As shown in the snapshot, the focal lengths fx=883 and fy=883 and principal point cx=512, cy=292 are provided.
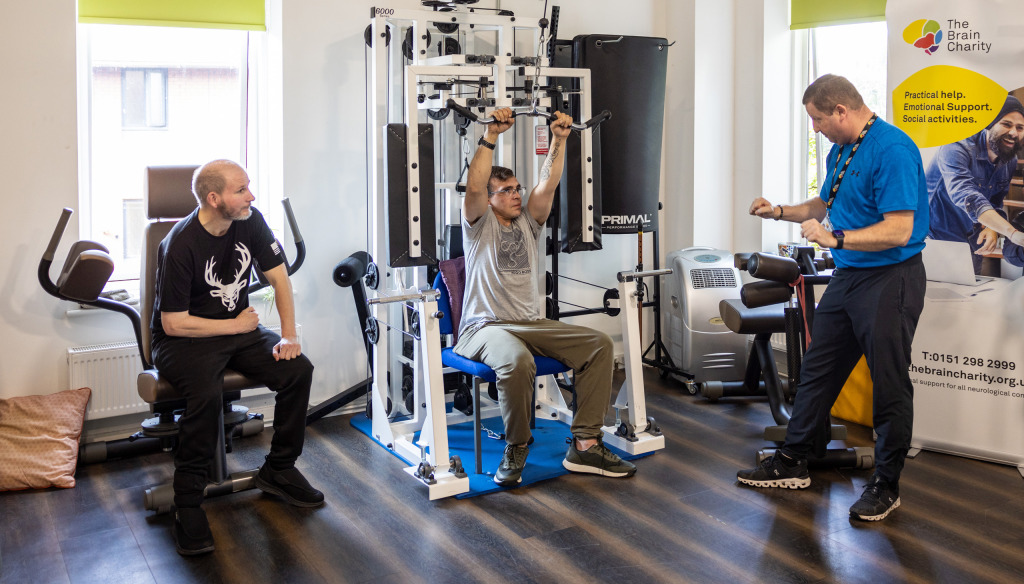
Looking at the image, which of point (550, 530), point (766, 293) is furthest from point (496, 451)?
point (766, 293)

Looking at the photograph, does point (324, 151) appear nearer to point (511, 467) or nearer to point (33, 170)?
point (33, 170)

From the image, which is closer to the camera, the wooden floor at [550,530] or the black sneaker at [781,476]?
the wooden floor at [550,530]

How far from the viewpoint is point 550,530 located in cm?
289

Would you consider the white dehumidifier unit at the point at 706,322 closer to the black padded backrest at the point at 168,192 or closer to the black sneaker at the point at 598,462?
the black sneaker at the point at 598,462

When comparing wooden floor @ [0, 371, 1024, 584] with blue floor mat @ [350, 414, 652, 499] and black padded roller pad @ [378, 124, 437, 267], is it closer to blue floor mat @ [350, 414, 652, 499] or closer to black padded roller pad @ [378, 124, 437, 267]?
blue floor mat @ [350, 414, 652, 499]

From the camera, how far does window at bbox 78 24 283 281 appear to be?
392 centimetres

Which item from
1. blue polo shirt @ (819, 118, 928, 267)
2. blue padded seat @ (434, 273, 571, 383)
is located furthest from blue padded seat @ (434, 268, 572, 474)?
blue polo shirt @ (819, 118, 928, 267)

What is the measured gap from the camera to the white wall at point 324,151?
136 inches

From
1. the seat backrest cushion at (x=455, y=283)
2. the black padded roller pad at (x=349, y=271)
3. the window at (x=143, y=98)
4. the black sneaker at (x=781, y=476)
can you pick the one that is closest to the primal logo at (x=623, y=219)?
the seat backrest cushion at (x=455, y=283)

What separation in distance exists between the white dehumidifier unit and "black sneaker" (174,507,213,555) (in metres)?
2.57

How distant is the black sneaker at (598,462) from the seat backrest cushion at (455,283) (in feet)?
2.33

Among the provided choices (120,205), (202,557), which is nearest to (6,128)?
(120,205)

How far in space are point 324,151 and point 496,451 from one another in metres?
1.59

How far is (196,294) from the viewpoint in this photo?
2.98 meters
